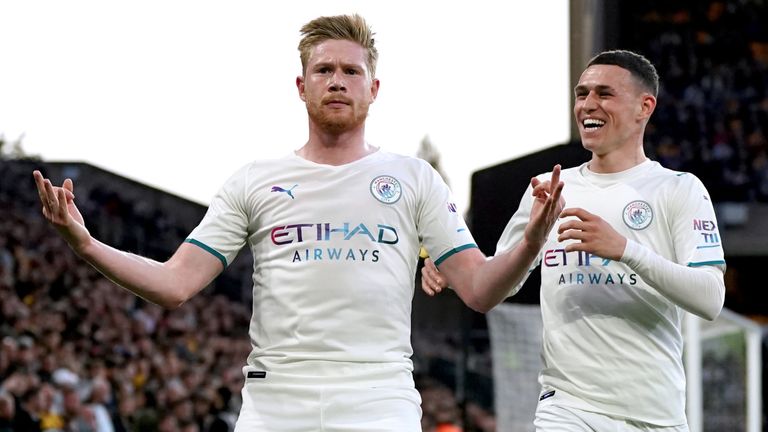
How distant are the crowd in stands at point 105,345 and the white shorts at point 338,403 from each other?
6.91 metres

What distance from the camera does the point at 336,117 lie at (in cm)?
404

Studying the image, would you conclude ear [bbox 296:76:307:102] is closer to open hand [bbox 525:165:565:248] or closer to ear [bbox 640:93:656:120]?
open hand [bbox 525:165:565:248]

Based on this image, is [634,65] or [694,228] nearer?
[694,228]

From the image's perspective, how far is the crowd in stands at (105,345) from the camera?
12.5 m

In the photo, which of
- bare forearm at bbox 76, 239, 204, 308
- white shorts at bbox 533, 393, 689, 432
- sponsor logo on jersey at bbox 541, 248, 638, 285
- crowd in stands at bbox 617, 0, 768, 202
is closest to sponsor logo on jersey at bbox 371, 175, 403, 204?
bare forearm at bbox 76, 239, 204, 308

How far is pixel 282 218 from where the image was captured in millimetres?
4016

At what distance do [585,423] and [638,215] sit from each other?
79 cm

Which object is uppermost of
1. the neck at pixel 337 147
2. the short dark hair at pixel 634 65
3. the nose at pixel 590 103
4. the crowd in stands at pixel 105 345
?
the short dark hair at pixel 634 65

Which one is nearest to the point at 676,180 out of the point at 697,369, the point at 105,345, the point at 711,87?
the point at 697,369

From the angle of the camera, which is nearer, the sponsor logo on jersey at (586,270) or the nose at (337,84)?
the nose at (337,84)

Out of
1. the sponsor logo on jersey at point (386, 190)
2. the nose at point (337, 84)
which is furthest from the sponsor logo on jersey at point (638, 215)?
the nose at point (337, 84)

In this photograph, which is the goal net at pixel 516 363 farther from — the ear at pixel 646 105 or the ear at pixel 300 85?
the ear at pixel 300 85

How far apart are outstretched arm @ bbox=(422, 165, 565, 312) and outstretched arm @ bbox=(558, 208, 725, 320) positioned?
0.58ft

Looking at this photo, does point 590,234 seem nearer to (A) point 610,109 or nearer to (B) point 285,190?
(A) point 610,109
